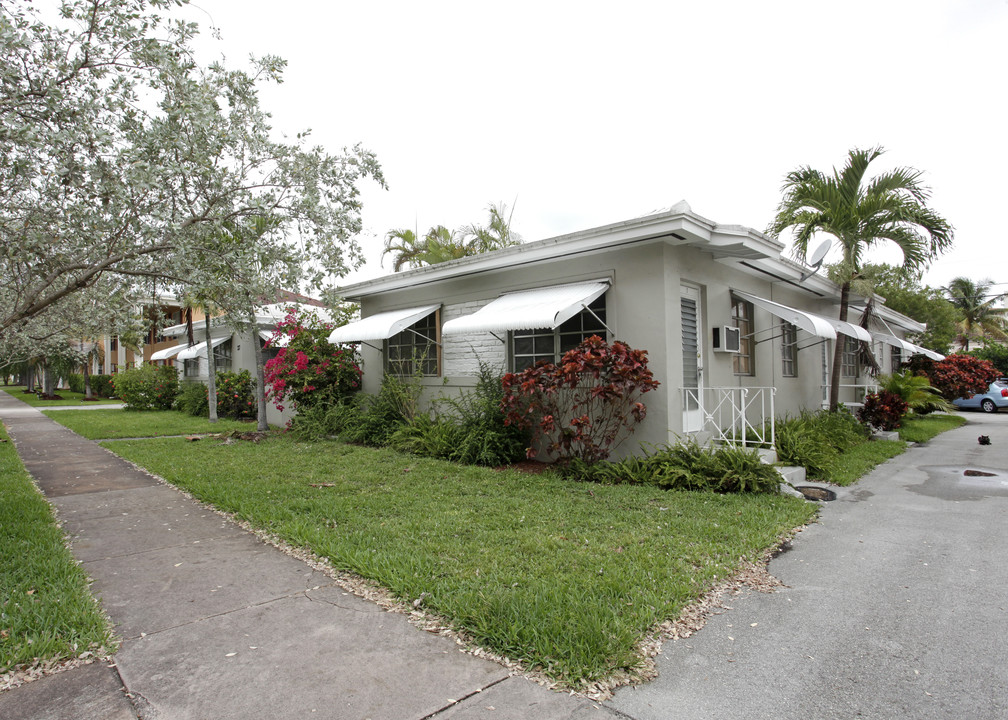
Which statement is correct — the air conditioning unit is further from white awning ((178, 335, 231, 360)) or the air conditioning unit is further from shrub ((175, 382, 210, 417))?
white awning ((178, 335, 231, 360))

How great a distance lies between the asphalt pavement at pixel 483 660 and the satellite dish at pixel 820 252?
508 cm

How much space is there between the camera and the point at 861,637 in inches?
127

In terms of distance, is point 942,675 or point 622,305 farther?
point 622,305

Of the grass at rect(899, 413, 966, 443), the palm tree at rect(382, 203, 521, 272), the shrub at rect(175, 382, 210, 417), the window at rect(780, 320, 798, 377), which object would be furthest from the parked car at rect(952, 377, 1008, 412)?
the shrub at rect(175, 382, 210, 417)

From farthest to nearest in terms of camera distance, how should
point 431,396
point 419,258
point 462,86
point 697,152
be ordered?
point 419,258
point 697,152
point 431,396
point 462,86

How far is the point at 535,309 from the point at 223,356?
14.4 m

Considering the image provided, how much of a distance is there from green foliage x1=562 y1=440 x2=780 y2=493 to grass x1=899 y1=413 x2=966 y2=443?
6.92 m

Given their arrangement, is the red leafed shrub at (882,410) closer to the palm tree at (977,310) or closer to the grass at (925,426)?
the grass at (925,426)

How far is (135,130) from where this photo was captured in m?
5.30

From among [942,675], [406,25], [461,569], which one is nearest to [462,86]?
[406,25]

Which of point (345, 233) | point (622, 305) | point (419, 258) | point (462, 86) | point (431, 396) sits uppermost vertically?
point (462, 86)

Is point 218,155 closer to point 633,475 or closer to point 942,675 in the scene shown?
point 633,475

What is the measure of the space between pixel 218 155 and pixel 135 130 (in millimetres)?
794

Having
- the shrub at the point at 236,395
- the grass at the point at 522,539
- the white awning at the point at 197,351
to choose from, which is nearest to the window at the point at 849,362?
the grass at the point at 522,539
